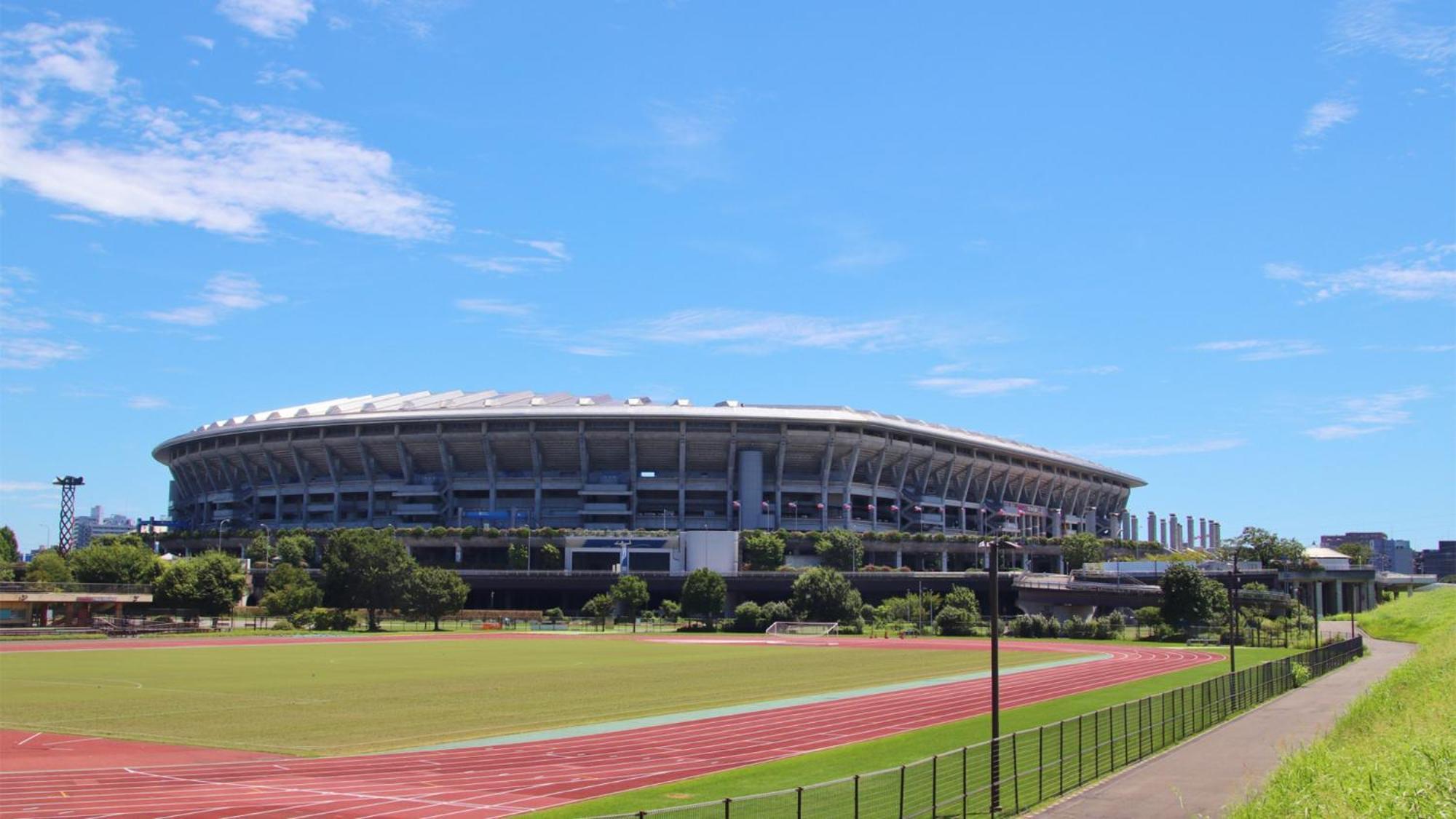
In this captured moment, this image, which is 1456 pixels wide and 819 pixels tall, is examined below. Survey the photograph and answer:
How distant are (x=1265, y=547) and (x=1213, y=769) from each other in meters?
128

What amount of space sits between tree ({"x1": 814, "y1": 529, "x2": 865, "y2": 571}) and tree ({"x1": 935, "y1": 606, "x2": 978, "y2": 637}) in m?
36.1

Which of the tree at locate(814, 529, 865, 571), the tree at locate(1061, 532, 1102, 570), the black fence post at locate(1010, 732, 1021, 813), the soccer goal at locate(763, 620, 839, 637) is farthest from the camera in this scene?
the tree at locate(1061, 532, 1102, 570)

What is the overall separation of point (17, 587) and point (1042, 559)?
112 meters

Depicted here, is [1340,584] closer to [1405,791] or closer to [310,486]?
[310,486]

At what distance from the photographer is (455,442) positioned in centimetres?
13425

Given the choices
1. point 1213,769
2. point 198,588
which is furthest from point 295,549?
point 1213,769

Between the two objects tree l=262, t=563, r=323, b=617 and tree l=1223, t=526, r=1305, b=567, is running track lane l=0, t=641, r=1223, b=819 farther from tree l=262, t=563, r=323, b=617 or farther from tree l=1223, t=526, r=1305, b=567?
tree l=1223, t=526, r=1305, b=567

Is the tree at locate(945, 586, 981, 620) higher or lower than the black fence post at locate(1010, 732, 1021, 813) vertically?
lower

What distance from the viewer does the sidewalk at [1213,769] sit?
63.6 ft

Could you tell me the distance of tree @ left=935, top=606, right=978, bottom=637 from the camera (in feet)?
286

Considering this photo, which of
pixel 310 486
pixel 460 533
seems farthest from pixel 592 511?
pixel 310 486

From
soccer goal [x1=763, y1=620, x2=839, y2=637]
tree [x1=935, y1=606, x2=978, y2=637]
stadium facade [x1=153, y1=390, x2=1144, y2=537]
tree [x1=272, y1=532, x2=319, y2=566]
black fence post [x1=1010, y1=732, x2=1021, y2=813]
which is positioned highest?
stadium facade [x1=153, y1=390, x2=1144, y2=537]

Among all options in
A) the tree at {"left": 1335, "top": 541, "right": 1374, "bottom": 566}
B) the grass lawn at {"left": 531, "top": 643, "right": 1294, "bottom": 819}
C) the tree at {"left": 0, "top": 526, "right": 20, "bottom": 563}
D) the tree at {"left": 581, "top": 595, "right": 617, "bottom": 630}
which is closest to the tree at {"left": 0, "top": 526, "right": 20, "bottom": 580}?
the tree at {"left": 0, "top": 526, "right": 20, "bottom": 563}

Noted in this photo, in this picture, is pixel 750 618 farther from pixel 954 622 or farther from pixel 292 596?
pixel 292 596
